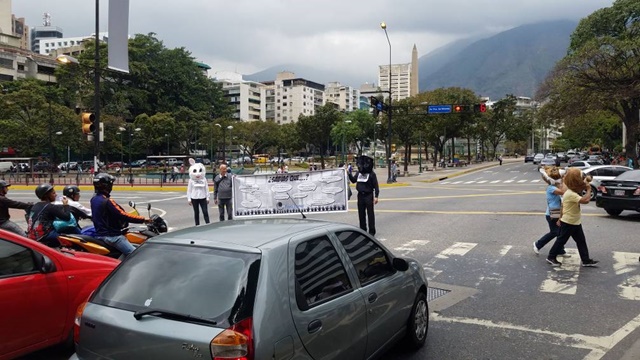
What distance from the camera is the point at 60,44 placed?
527ft

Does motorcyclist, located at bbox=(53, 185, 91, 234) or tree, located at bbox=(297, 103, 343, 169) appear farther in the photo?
tree, located at bbox=(297, 103, 343, 169)

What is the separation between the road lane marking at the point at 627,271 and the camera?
6989 millimetres

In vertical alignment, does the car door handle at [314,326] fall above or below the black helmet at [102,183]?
below

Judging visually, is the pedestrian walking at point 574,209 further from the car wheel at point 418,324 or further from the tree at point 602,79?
the tree at point 602,79

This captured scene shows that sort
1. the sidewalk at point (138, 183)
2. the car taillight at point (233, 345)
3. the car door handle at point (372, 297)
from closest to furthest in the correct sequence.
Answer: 1. the car taillight at point (233, 345)
2. the car door handle at point (372, 297)
3. the sidewalk at point (138, 183)

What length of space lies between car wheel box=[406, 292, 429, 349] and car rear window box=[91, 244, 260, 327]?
7.58ft

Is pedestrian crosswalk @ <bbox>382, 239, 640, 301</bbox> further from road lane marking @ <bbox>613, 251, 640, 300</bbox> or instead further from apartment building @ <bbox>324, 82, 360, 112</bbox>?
apartment building @ <bbox>324, 82, 360, 112</bbox>

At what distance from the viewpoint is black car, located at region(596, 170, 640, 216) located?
13.9 metres

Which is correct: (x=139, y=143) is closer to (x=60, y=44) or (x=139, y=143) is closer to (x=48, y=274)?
(x=48, y=274)

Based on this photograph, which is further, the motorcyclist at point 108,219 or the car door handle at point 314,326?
the motorcyclist at point 108,219

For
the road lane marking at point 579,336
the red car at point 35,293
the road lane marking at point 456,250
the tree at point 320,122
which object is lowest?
the road lane marking at point 579,336

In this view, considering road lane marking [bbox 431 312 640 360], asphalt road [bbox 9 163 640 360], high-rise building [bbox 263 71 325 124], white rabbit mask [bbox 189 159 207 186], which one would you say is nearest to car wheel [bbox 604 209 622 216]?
asphalt road [bbox 9 163 640 360]

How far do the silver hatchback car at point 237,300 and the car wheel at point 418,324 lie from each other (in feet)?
2.71

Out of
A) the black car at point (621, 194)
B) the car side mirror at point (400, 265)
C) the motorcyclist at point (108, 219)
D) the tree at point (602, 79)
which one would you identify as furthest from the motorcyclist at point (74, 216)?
the tree at point (602, 79)
